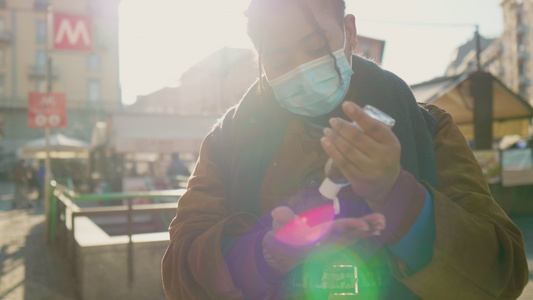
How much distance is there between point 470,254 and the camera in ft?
3.24

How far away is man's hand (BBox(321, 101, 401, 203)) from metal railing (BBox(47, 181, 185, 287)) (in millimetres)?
2218

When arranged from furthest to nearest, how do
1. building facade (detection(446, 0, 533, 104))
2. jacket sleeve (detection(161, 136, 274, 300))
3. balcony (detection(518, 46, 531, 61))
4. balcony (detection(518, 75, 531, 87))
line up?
1. balcony (detection(518, 75, 531, 87))
2. balcony (detection(518, 46, 531, 61))
3. building facade (detection(446, 0, 533, 104))
4. jacket sleeve (detection(161, 136, 274, 300))

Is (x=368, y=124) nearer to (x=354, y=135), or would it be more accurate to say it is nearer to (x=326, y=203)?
(x=354, y=135)

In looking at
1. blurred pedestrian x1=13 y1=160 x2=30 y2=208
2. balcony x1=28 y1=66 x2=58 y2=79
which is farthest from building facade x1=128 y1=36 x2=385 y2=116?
blurred pedestrian x1=13 y1=160 x2=30 y2=208

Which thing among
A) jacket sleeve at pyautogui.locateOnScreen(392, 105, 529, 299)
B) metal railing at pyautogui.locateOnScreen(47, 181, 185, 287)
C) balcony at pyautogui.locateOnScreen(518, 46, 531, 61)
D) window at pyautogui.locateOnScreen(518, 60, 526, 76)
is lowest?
metal railing at pyautogui.locateOnScreen(47, 181, 185, 287)

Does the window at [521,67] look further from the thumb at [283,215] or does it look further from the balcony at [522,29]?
the thumb at [283,215]

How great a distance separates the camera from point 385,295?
1.19m

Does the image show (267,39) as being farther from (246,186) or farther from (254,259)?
(254,259)

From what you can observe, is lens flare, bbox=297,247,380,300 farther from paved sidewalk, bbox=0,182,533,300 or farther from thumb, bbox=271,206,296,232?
paved sidewalk, bbox=0,182,533,300

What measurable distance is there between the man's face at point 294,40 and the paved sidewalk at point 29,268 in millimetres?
5383

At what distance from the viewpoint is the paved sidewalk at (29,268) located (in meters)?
5.95

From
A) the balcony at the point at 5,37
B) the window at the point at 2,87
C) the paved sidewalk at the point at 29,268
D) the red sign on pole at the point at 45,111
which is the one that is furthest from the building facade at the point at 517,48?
the window at the point at 2,87

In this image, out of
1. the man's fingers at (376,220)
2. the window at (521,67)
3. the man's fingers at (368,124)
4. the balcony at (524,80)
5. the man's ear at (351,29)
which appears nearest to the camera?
the man's fingers at (368,124)

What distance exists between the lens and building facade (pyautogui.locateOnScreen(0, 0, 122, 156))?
141 feet
